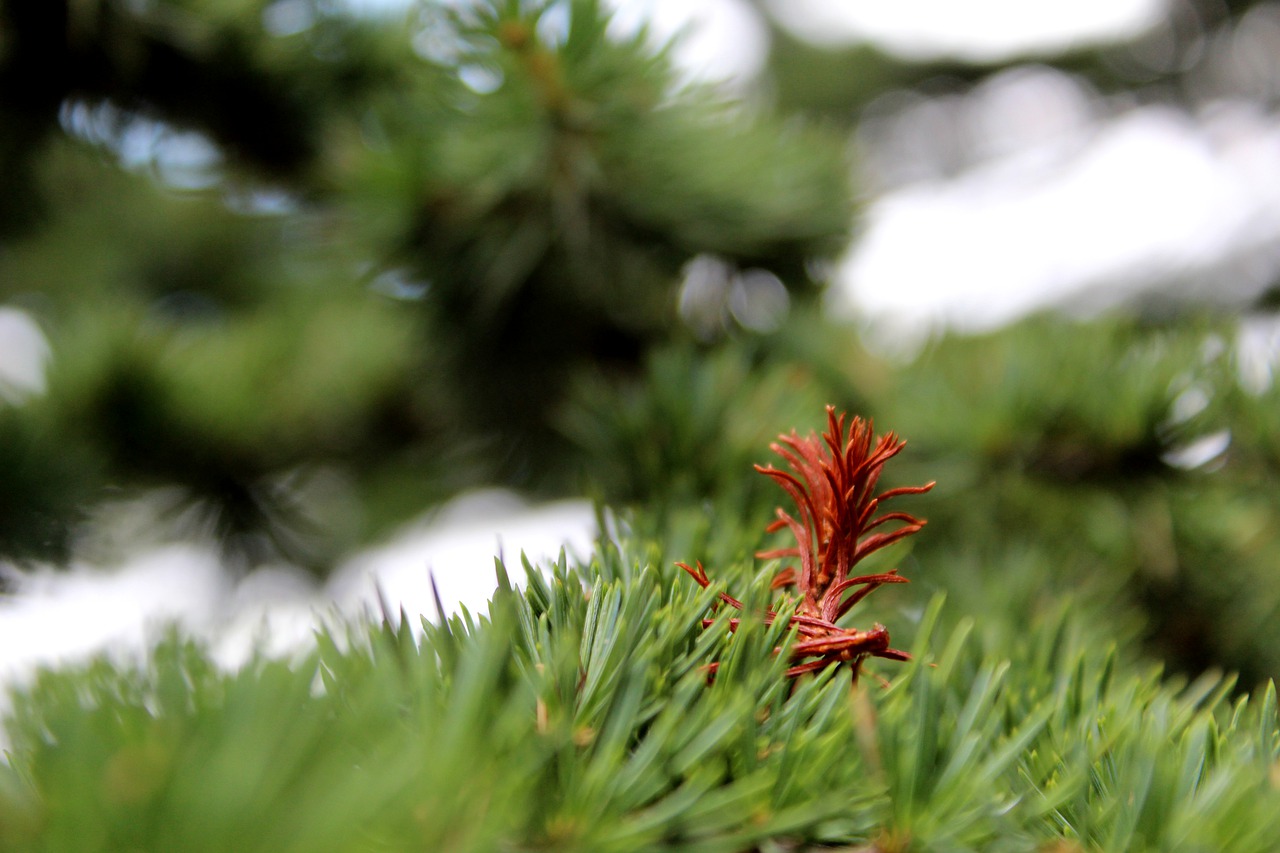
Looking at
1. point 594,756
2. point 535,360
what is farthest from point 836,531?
point 535,360

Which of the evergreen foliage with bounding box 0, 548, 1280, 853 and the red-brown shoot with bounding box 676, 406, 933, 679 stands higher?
the red-brown shoot with bounding box 676, 406, 933, 679

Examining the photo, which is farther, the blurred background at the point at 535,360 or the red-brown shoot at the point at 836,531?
the blurred background at the point at 535,360

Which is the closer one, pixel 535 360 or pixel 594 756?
pixel 594 756

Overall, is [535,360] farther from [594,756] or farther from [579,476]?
[594,756]

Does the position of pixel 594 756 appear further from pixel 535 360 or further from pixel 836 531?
pixel 535 360

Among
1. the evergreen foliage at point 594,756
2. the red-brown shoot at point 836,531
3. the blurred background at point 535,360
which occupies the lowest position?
the evergreen foliage at point 594,756

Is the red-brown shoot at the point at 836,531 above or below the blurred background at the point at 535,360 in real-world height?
below

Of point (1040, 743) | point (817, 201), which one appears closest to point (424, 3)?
point (817, 201)

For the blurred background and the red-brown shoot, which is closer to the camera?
the red-brown shoot

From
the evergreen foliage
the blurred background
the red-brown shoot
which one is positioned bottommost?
the evergreen foliage

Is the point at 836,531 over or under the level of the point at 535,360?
under

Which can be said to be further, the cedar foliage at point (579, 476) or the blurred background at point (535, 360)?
the blurred background at point (535, 360)

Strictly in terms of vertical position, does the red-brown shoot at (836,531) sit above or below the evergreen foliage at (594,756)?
above
